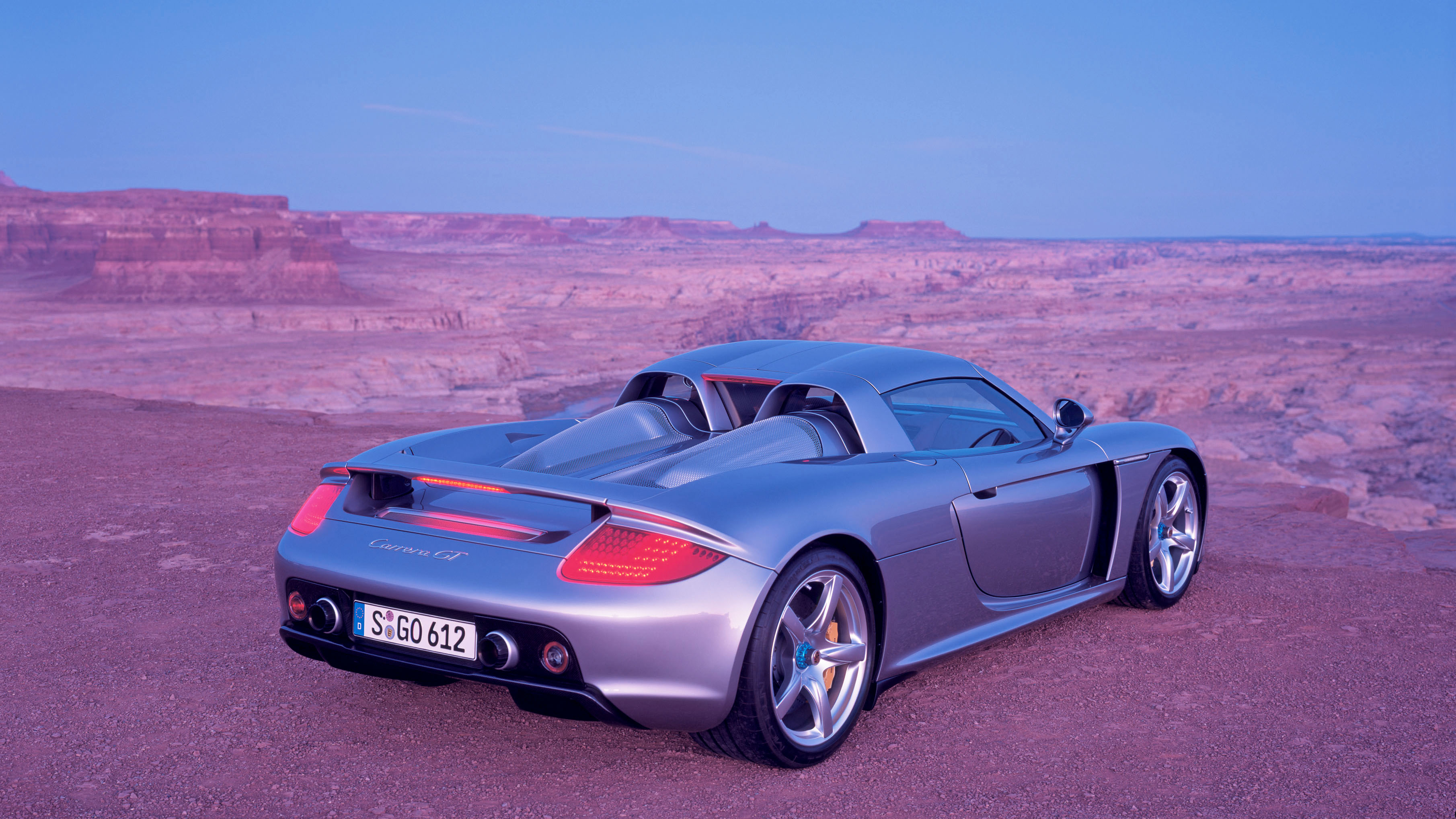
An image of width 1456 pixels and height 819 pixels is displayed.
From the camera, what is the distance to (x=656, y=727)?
2.87 m

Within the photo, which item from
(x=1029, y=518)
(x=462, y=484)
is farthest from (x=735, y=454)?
(x=1029, y=518)

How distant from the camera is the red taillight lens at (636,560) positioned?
2816 mm

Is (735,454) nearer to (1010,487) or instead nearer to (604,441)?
(604,441)

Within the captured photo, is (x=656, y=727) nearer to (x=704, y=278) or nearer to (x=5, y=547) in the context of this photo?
(x=5, y=547)

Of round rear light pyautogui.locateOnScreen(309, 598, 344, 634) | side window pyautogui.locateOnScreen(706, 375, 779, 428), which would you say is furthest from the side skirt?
round rear light pyautogui.locateOnScreen(309, 598, 344, 634)

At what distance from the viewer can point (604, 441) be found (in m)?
4.04

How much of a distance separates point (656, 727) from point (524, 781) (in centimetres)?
42

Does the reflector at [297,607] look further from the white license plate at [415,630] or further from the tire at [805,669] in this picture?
the tire at [805,669]

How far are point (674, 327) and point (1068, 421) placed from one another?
57402 mm

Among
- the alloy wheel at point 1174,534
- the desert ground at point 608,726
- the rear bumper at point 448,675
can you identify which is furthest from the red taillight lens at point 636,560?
the alloy wheel at point 1174,534

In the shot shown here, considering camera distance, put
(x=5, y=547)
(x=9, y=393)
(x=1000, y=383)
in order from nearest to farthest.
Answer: (x=1000, y=383), (x=5, y=547), (x=9, y=393)

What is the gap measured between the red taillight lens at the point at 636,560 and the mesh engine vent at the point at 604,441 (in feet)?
2.91

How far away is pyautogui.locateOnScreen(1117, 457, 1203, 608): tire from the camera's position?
4535mm

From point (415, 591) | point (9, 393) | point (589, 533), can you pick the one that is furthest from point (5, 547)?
point (9, 393)
